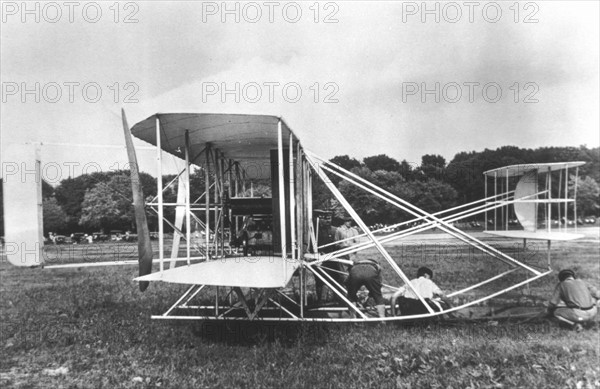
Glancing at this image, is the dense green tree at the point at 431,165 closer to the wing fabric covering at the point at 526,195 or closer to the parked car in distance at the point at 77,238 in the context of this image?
the wing fabric covering at the point at 526,195

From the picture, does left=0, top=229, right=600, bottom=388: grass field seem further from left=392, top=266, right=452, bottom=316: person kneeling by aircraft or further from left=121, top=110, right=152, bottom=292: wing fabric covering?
left=121, top=110, right=152, bottom=292: wing fabric covering

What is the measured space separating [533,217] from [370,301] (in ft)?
11.9

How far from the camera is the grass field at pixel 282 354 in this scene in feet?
13.2

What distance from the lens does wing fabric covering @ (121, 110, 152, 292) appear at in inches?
186

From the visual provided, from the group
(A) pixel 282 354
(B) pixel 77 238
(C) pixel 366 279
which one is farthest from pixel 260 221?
(B) pixel 77 238

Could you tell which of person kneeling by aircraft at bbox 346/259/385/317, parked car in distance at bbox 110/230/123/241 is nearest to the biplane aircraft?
person kneeling by aircraft at bbox 346/259/385/317

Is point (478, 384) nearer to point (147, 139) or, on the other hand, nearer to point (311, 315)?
point (311, 315)

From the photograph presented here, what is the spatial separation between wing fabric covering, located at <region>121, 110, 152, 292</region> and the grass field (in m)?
1.18

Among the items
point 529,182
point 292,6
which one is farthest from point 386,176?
point 292,6

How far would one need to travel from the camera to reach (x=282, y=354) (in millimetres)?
4660

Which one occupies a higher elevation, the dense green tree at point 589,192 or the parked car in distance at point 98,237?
the dense green tree at point 589,192

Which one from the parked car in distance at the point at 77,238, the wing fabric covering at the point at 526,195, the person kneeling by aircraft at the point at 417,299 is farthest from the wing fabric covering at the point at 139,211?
the parked car in distance at the point at 77,238

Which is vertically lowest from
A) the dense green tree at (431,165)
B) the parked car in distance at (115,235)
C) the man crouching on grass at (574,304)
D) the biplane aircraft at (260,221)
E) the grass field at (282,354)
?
the parked car in distance at (115,235)

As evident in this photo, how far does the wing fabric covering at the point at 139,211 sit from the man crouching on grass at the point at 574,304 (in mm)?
6205
